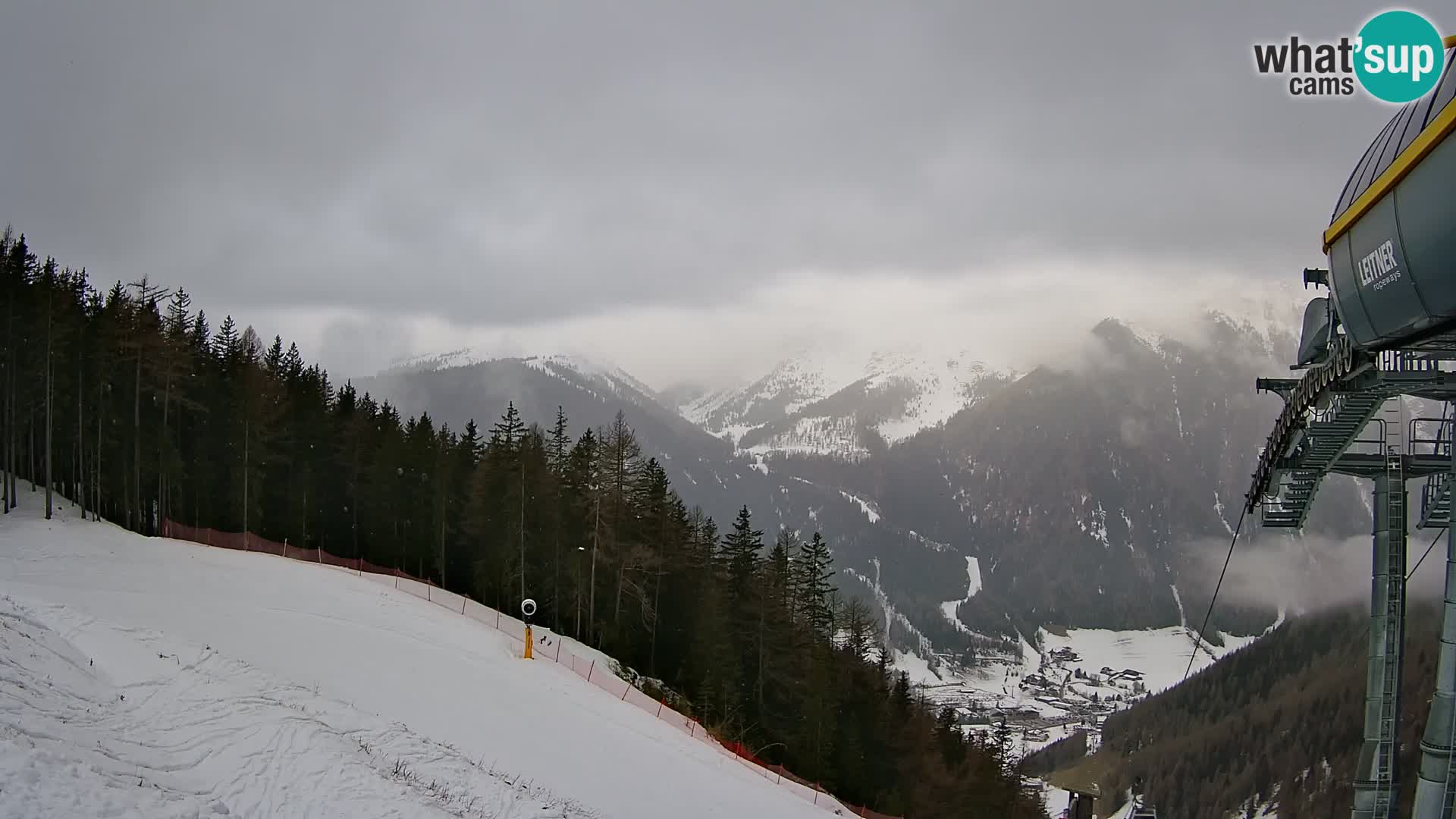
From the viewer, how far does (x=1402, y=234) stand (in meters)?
8.68

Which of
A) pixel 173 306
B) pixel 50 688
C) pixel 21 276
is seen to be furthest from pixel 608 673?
pixel 173 306

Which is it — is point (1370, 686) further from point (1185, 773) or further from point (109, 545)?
point (1185, 773)

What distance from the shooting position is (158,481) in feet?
161

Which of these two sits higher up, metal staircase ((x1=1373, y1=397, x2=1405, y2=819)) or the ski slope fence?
metal staircase ((x1=1373, y1=397, x2=1405, y2=819))

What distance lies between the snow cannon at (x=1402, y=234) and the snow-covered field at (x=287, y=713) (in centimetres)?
1512

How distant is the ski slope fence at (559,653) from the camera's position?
3072 cm

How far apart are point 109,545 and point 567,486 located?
21985mm

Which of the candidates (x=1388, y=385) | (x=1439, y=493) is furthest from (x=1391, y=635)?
(x=1388, y=385)

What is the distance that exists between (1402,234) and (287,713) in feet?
62.9

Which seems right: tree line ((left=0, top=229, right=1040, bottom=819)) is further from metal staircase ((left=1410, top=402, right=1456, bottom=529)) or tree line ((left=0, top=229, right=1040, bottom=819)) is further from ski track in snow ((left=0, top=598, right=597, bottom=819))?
metal staircase ((left=1410, top=402, right=1456, bottom=529))

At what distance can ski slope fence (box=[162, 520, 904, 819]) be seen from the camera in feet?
101

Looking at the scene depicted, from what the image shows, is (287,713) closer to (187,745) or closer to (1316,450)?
(187,745)

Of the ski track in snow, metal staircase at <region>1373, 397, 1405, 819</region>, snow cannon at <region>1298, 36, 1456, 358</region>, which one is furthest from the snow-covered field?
snow cannon at <region>1298, 36, 1456, 358</region>

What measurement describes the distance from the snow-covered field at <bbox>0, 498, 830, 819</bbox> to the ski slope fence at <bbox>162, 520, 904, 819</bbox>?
8.43 feet
